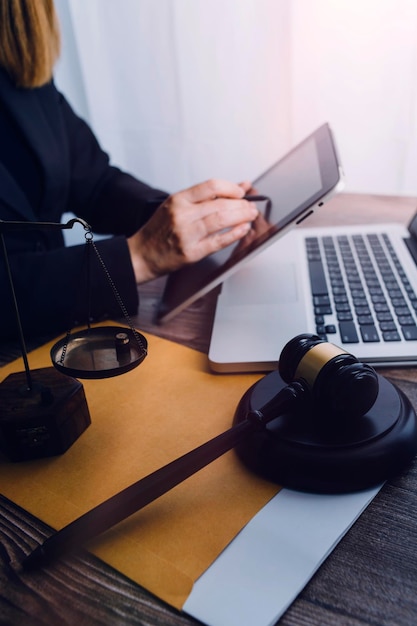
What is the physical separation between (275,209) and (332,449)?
0.45m

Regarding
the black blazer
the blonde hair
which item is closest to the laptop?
the black blazer

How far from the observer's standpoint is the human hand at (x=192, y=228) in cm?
79

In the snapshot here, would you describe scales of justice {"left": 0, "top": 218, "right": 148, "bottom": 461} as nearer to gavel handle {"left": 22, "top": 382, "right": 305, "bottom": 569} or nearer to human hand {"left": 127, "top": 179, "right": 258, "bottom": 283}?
gavel handle {"left": 22, "top": 382, "right": 305, "bottom": 569}

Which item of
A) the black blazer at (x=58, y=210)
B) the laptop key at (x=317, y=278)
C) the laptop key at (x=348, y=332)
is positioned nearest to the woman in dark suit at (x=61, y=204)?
the black blazer at (x=58, y=210)

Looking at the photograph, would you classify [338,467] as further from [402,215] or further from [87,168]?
[87,168]

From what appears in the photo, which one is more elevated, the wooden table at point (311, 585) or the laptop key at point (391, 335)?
the laptop key at point (391, 335)

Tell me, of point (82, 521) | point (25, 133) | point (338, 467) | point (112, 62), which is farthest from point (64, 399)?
point (112, 62)

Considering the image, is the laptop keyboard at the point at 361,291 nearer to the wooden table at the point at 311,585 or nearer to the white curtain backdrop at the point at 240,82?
the wooden table at the point at 311,585

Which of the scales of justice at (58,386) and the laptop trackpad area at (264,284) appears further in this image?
the laptop trackpad area at (264,284)

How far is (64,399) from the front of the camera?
485 millimetres

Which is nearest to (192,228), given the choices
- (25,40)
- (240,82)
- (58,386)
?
(58,386)

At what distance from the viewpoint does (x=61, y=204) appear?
1081 mm

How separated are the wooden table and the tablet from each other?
33 cm

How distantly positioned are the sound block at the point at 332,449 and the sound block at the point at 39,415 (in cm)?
16
